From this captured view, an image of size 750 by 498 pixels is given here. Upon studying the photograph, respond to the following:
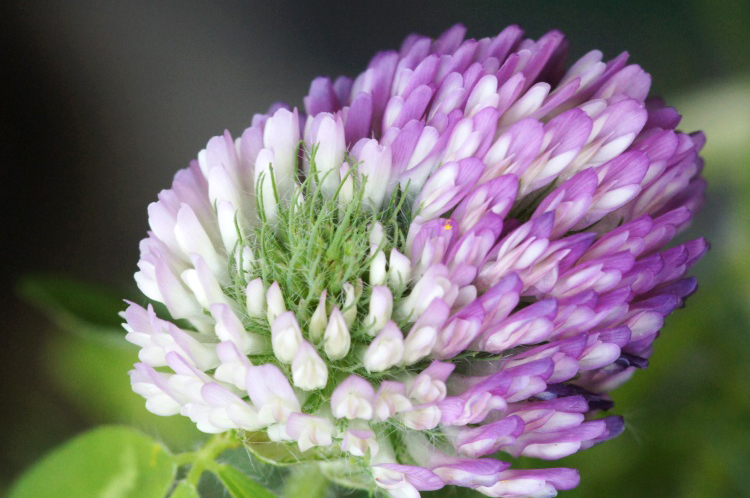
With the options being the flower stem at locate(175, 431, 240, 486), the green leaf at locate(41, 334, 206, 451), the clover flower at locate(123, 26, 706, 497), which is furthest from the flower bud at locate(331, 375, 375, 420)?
the green leaf at locate(41, 334, 206, 451)

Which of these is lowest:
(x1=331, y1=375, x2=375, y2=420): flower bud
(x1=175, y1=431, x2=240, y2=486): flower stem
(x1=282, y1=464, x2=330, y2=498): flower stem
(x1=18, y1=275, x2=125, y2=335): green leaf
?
(x1=282, y1=464, x2=330, y2=498): flower stem

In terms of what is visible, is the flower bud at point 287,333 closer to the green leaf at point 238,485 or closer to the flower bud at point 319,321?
the flower bud at point 319,321

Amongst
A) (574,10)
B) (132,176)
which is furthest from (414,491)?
(574,10)

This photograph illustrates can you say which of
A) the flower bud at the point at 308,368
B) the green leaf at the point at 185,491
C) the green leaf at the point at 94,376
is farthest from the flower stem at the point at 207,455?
the green leaf at the point at 94,376

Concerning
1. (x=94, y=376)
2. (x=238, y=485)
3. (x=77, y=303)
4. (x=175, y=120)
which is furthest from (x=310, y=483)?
(x=175, y=120)

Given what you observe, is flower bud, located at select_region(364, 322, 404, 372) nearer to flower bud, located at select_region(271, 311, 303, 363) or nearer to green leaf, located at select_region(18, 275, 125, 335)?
flower bud, located at select_region(271, 311, 303, 363)

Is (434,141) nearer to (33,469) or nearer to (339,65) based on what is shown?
(33,469)

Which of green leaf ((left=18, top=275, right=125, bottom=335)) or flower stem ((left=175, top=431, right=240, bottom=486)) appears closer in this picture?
flower stem ((left=175, top=431, right=240, bottom=486))
